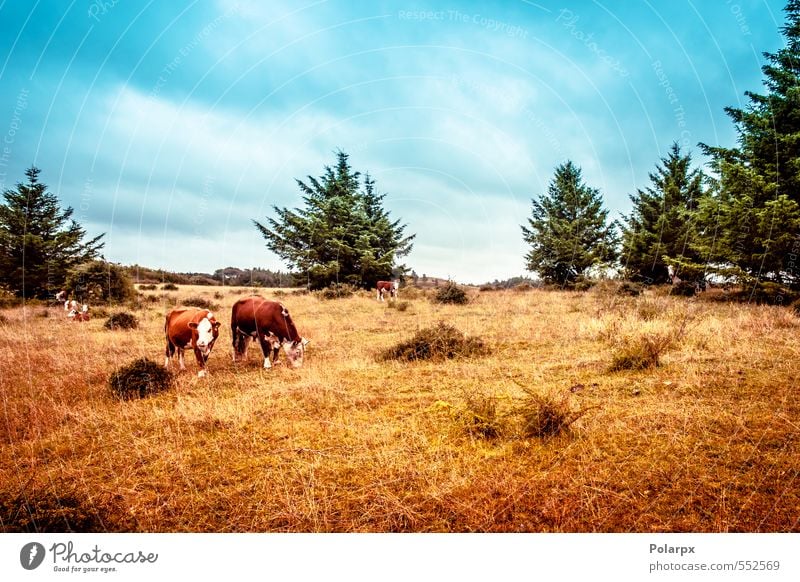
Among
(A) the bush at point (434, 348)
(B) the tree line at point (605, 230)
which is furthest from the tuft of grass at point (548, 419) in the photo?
(B) the tree line at point (605, 230)

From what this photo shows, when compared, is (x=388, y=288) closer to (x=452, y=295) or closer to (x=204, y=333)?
(x=452, y=295)

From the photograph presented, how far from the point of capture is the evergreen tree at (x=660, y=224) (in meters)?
20.5

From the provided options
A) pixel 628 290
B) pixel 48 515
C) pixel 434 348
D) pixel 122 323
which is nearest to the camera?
pixel 48 515

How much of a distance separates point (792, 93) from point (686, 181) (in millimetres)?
12885

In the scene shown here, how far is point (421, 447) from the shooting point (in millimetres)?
3754

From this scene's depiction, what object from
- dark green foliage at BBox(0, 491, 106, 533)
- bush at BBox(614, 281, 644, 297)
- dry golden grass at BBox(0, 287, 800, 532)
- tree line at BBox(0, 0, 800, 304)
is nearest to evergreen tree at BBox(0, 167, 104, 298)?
tree line at BBox(0, 0, 800, 304)

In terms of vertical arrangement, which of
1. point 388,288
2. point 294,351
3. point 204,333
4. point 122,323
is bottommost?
point 294,351

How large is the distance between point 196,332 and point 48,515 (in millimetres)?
4552

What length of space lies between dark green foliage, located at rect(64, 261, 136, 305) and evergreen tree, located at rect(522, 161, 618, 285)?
28.4m

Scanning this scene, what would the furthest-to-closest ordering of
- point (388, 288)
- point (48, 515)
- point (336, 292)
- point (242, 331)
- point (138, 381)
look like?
point (388, 288), point (336, 292), point (242, 331), point (138, 381), point (48, 515)

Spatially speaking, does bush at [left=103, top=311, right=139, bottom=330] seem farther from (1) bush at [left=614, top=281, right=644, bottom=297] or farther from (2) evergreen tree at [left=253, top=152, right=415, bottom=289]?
(1) bush at [left=614, top=281, right=644, bottom=297]

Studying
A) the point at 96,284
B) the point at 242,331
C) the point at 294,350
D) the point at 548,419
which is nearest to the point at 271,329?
the point at 294,350
